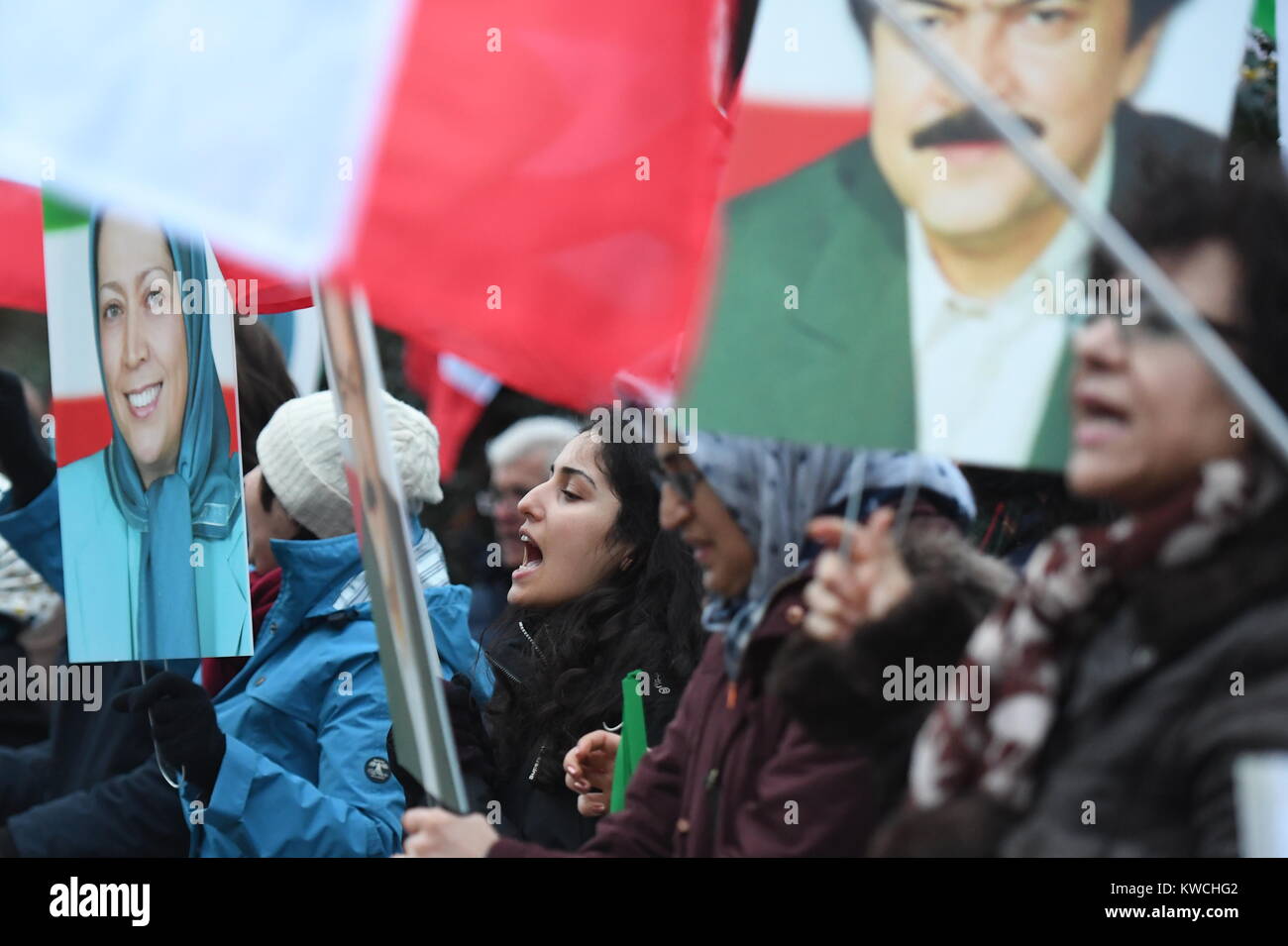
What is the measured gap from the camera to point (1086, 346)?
229 cm

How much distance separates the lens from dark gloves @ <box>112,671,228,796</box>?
10.9ft

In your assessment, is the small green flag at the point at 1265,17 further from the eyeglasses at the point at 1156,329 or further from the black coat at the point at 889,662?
the black coat at the point at 889,662

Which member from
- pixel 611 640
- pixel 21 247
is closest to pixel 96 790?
pixel 611 640

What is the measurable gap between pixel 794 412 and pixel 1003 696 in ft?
1.86

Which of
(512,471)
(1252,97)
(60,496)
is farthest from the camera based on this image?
(512,471)

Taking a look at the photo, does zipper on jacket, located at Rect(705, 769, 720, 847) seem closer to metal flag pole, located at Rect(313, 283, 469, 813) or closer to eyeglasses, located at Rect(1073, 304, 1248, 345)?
metal flag pole, located at Rect(313, 283, 469, 813)

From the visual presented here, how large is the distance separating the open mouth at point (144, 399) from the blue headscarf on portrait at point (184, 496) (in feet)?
0.16

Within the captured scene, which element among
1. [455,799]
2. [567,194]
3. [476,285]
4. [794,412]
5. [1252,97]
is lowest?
[455,799]

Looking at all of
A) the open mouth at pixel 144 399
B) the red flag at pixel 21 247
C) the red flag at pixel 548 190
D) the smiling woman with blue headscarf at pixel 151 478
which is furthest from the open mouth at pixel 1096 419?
the red flag at pixel 21 247

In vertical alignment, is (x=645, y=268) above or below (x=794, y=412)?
above

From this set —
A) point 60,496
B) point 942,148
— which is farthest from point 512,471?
point 942,148

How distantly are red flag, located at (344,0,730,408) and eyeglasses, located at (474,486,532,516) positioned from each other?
1976mm
